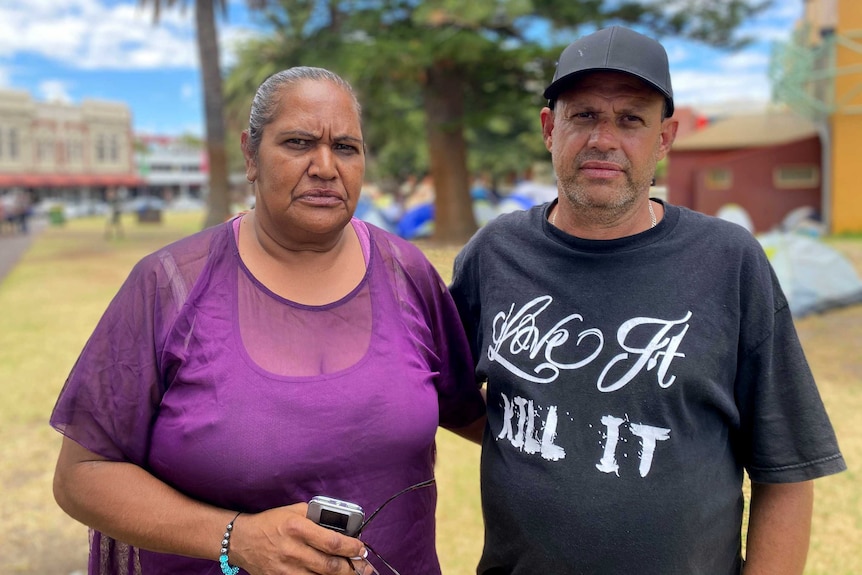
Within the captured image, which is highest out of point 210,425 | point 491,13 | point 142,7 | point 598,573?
point 142,7

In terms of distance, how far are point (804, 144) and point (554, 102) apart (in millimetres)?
25123

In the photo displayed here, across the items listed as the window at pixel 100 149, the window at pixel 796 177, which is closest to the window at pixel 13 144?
the window at pixel 100 149

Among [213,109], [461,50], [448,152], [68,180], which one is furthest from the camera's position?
[68,180]

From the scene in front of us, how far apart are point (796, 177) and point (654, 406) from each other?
2537 cm

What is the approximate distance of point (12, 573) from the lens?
12.7ft

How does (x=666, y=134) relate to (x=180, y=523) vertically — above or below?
above

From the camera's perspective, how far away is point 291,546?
1.53 metres

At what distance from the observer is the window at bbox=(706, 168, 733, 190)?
2506cm

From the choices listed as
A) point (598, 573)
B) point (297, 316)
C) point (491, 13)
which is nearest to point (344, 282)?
point (297, 316)

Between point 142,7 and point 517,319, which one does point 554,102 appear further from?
point 142,7

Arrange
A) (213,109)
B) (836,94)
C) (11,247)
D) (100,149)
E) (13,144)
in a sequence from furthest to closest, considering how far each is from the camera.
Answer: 1. (100,149)
2. (13,144)
3. (11,247)
4. (836,94)
5. (213,109)

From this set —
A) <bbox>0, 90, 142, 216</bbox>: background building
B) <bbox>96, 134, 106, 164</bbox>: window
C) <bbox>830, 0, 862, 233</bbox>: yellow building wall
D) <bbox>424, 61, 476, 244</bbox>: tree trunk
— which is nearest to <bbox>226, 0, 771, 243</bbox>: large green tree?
<bbox>424, 61, 476, 244</bbox>: tree trunk

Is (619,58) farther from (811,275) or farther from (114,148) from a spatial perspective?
(114,148)

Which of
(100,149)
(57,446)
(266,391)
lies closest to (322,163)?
(266,391)
